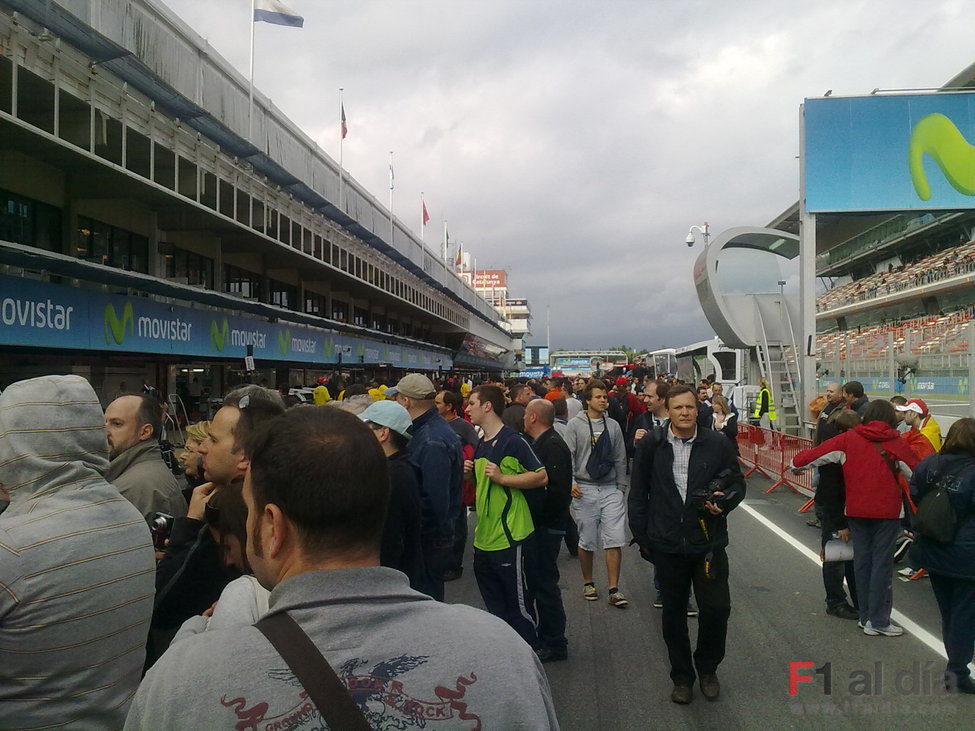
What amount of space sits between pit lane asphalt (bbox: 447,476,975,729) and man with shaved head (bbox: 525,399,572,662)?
22 cm

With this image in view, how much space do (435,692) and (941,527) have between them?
4.72 m

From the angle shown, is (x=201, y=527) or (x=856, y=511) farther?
(x=856, y=511)

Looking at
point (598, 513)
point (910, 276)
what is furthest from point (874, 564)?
point (910, 276)

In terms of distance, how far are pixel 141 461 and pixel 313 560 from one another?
8.23 ft

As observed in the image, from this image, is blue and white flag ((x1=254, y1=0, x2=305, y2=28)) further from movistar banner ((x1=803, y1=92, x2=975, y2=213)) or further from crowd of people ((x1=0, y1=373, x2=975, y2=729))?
crowd of people ((x1=0, y1=373, x2=975, y2=729))

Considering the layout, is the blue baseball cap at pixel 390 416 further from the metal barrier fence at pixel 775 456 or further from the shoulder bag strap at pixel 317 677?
the metal barrier fence at pixel 775 456

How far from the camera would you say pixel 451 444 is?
4.93m

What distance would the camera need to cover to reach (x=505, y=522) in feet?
16.7

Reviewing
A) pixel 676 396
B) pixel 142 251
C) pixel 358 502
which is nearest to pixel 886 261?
pixel 142 251

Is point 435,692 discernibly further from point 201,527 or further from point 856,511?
point 856,511

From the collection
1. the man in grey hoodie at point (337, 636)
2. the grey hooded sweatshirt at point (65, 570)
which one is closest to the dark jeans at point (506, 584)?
the grey hooded sweatshirt at point (65, 570)

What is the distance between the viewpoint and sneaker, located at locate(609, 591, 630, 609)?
6621 millimetres

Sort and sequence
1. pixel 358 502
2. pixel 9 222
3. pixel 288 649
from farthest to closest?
1. pixel 9 222
2. pixel 358 502
3. pixel 288 649

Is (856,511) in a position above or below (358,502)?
below
